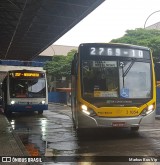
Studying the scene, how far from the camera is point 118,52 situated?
11102 mm

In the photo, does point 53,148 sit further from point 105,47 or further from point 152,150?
point 105,47

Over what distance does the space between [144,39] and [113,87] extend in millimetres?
20121

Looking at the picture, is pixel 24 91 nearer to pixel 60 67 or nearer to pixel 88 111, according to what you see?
pixel 88 111

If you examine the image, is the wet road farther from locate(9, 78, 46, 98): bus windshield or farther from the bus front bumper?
locate(9, 78, 46, 98): bus windshield

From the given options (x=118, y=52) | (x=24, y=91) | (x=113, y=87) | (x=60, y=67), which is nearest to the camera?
(x=113, y=87)

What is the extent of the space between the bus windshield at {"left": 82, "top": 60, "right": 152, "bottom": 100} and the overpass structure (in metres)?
7.49

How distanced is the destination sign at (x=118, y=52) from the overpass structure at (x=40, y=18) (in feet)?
22.8

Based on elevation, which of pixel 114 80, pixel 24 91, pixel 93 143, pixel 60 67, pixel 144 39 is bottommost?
pixel 93 143

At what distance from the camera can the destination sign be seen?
35.9 ft

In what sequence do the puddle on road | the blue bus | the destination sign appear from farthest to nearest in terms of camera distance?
the blue bus < the destination sign < the puddle on road

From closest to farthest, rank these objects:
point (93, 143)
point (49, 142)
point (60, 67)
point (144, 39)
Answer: point (93, 143) < point (49, 142) < point (144, 39) < point (60, 67)

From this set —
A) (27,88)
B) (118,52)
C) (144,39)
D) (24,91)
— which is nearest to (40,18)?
(27,88)

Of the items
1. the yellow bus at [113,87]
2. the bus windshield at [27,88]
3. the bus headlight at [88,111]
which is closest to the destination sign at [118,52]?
the yellow bus at [113,87]

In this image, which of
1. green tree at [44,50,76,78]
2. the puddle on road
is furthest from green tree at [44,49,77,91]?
the puddle on road
